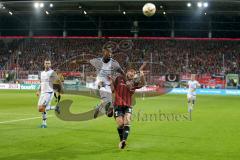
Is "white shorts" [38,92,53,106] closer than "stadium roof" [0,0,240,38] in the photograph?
Yes

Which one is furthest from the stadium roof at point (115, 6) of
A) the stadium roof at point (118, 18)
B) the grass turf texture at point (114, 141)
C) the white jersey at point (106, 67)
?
the white jersey at point (106, 67)

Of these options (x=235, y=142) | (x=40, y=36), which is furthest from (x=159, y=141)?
(x=40, y=36)

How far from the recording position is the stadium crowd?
5834 centimetres

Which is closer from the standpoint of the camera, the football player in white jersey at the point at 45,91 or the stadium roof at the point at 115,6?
the football player in white jersey at the point at 45,91

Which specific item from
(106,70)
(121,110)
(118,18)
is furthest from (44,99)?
(118,18)

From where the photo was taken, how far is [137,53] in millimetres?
60969

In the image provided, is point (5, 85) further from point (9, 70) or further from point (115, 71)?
point (115, 71)

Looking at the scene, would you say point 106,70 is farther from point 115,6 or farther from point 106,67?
point 115,6

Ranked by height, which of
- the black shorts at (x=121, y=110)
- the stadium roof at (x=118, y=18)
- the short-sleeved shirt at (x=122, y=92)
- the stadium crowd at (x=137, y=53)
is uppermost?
the stadium roof at (x=118, y=18)

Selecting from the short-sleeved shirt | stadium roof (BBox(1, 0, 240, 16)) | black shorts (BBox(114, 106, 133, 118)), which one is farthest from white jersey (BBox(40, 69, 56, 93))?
stadium roof (BBox(1, 0, 240, 16))

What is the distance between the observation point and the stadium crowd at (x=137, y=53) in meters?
58.3

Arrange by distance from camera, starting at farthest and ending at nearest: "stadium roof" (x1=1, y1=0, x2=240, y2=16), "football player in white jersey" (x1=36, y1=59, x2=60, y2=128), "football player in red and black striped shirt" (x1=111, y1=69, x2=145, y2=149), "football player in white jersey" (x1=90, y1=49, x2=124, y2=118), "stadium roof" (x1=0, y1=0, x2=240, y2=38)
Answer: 1. "stadium roof" (x1=0, y1=0, x2=240, y2=38)
2. "stadium roof" (x1=1, y1=0, x2=240, y2=16)
3. "football player in white jersey" (x1=36, y1=59, x2=60, y2=128)
4. "football player in white jersey" (x1=90, y1=49, x2=124, y2=118)
5. "football player in red and black striped shirt" (x1=111, y1=69, x2=145, y2=149)

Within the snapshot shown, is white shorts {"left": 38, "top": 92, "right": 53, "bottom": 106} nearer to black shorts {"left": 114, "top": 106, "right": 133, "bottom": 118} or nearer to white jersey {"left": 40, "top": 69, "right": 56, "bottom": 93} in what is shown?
white jersey {"left": 40, "top": 69, "right": 56, "bottom": 93}

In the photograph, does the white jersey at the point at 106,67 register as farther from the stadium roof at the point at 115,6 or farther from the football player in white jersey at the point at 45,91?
the stadium roof at the point at 115,6
